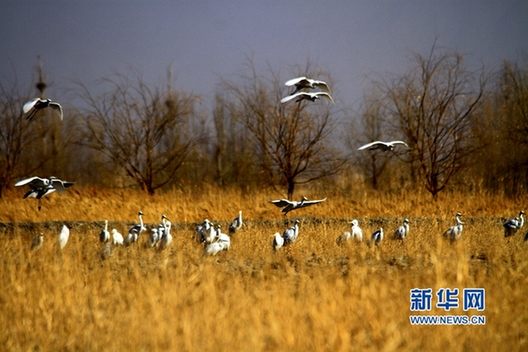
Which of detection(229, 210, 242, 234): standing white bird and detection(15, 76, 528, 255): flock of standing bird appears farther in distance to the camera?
detection(229, 210, 242, 234): standing white bird

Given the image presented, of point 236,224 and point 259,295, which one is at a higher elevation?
point 236,224

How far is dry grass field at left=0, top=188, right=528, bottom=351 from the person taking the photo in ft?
14.6

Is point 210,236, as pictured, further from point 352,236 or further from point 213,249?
point 352,236

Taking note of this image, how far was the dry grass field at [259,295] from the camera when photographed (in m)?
4.45

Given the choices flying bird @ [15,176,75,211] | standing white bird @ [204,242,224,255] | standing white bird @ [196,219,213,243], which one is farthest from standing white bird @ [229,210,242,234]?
flying bird @ [15,176,75,211]

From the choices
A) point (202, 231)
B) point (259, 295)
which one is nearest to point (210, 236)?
point (202, 231)

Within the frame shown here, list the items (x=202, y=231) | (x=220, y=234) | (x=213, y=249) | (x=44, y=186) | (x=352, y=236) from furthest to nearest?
(x=44, y=186)
(x=202, y=231)
(x=352, y=236)
(x=220, y=234)
(x=213, y=249)

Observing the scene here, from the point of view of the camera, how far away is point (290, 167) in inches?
582

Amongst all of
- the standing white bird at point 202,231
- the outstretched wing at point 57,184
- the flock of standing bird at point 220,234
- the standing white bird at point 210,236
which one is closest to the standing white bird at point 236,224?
the flock of standing bird at point 220,234

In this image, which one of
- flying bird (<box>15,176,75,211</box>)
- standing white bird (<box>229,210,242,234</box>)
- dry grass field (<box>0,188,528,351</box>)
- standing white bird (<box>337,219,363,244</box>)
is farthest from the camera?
flying bird (<box>15,176,75,211</box>)

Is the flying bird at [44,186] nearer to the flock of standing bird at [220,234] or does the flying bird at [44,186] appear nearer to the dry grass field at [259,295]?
the flock of standing bird at [220,234]

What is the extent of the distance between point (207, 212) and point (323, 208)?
8.63ft

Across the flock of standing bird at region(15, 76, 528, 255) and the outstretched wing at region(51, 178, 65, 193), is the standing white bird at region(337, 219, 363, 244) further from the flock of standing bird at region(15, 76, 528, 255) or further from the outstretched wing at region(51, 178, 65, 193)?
the outstretched wing at region(51, 178, 65, 193)

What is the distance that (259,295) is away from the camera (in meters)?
5.27
